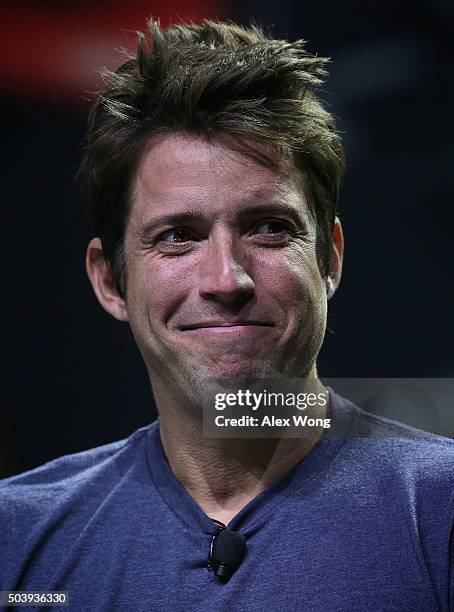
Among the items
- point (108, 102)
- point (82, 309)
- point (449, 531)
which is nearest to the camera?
point (449, 531)

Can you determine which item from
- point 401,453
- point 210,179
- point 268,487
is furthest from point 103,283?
point 401,453

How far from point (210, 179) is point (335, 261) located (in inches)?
12.2

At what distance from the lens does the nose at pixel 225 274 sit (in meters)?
1.19

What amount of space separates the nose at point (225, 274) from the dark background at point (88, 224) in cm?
61

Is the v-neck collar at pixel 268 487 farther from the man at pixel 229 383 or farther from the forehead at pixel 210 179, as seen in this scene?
the forehead at pixel 210 179

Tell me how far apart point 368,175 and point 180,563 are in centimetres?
97

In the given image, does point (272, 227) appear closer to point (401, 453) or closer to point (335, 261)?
point (335, 261)

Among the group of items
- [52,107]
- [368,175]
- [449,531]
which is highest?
[52,107]

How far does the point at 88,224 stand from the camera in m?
2.10

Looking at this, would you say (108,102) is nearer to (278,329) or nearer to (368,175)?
(278,329)

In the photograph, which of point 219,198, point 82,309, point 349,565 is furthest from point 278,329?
point 82,309

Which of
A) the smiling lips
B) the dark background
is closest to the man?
the smiling lips

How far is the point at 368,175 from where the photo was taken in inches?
72.6

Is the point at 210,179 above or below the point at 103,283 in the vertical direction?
above
